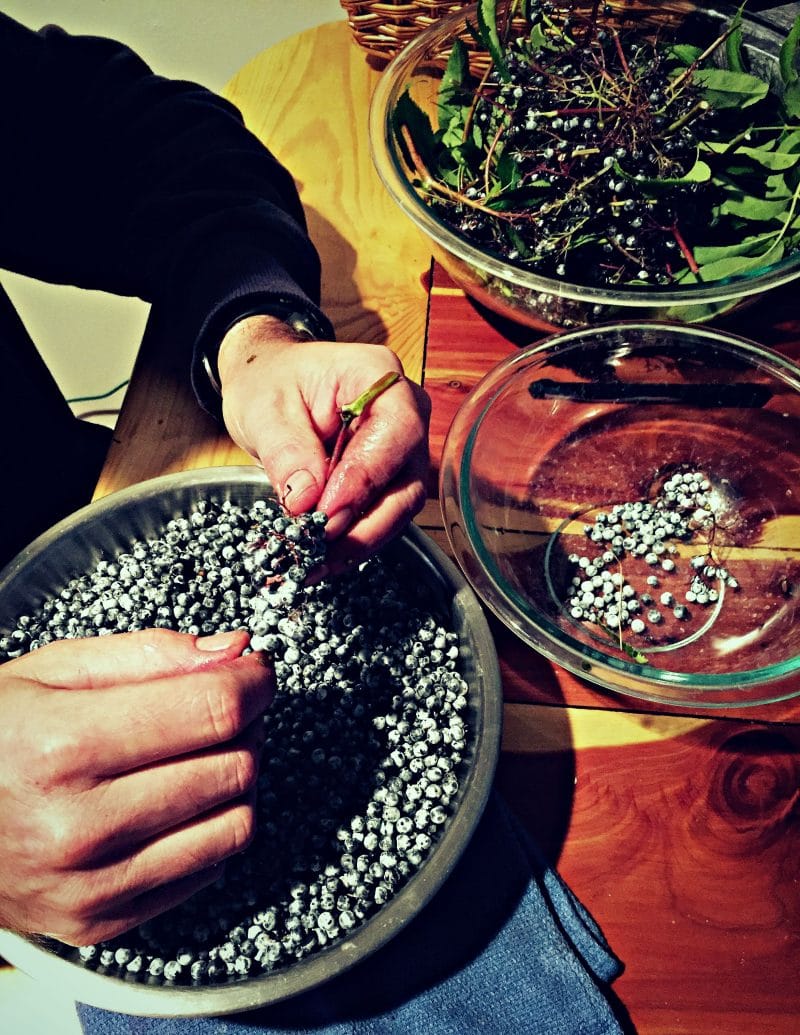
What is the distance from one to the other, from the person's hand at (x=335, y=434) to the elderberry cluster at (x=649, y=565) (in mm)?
266

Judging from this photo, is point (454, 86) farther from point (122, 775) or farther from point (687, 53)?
point (122, 775)

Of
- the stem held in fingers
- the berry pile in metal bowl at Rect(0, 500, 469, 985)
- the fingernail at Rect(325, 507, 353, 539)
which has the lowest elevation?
the berry pile in metal bowl at Rect(0, 500, 469, 985)

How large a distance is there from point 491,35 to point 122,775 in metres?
1.02

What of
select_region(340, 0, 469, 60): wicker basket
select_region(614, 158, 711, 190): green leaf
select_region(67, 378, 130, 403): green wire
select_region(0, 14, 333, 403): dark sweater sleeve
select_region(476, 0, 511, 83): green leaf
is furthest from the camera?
select_region(67, 378, 130, 403): green wire

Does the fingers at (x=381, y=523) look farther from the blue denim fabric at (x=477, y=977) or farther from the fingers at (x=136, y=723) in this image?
the blue denim fabric at (x=477, y=977)

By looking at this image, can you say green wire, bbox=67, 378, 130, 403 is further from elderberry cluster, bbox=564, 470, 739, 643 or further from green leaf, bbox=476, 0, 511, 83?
elderberry cluster, bbox=564, 470, 739, 643

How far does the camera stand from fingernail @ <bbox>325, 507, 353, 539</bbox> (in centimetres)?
74

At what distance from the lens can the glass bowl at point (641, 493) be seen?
2.94 feet

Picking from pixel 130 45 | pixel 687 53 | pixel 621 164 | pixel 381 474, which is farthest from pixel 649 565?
pixel 130 45

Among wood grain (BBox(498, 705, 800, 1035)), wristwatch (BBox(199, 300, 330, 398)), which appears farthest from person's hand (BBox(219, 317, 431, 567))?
wood grain (BBox(498, 705, 800, 1035))

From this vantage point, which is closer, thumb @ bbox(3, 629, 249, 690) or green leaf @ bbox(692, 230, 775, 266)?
thumb @ bbox(3, 629, 249, 690)

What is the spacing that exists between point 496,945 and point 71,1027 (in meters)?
0.79

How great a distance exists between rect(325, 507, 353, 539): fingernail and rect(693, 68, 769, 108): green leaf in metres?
0.72

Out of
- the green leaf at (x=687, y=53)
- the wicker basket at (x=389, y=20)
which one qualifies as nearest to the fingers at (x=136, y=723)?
the green leaf at (x=687, y=53)
